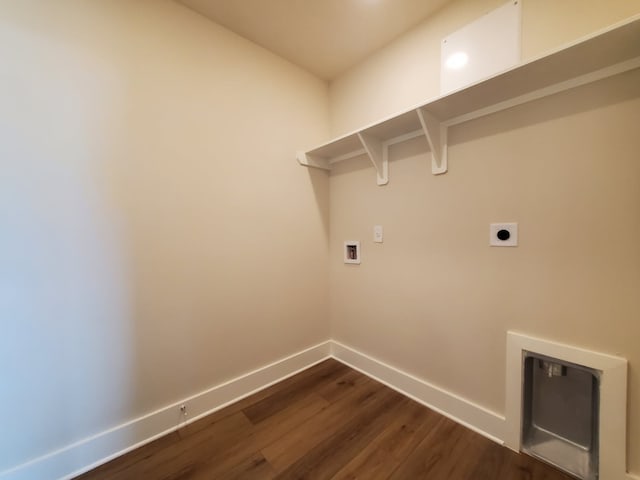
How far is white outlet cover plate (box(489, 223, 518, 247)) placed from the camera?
135 cm

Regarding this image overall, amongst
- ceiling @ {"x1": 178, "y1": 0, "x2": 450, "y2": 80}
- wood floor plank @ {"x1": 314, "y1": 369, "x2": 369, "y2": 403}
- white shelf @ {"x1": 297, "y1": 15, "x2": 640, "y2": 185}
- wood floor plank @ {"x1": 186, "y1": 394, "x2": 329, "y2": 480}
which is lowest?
wood floor plank @ {"x1": 186, "y1": 394, "x2": 329, "y2": 480}

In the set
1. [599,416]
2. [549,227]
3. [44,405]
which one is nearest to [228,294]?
[44,405]

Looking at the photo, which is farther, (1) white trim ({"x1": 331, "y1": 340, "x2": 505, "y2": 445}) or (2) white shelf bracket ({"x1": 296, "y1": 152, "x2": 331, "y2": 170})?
(2) white shelf bracket ({"x1": 296, "y1": 152, "x2": 331, "y2": 170})

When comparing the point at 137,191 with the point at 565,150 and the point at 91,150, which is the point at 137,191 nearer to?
the point at 91,150

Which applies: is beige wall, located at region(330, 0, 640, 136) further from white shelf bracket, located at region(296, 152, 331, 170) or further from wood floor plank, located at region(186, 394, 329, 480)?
wood floor plank, located at region(186, 394, 329, 480)

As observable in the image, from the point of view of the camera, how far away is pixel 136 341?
143 cm

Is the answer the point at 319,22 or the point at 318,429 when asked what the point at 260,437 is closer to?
the point at 318,429

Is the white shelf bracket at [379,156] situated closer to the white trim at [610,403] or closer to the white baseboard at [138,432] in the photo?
the white trim at [610,403]

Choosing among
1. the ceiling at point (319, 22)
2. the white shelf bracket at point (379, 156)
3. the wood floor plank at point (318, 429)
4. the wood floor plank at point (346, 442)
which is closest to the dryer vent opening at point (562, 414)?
the wood floor plank at point (346, 442)

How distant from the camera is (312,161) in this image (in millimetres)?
2234

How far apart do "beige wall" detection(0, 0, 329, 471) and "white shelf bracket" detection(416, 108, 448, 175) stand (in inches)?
42.8

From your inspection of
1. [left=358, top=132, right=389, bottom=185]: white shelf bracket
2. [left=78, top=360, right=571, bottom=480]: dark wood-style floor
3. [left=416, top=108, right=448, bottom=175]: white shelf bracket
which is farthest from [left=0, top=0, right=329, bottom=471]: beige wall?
[left=416, top=108, right=448, bottom=175]: white shelf bracket

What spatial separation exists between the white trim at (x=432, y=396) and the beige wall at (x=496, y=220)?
2.2 inches

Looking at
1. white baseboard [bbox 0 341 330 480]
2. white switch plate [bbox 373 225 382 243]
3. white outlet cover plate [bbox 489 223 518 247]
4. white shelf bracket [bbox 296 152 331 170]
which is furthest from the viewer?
white shelf bracket [bbox 296 152 331 170]
